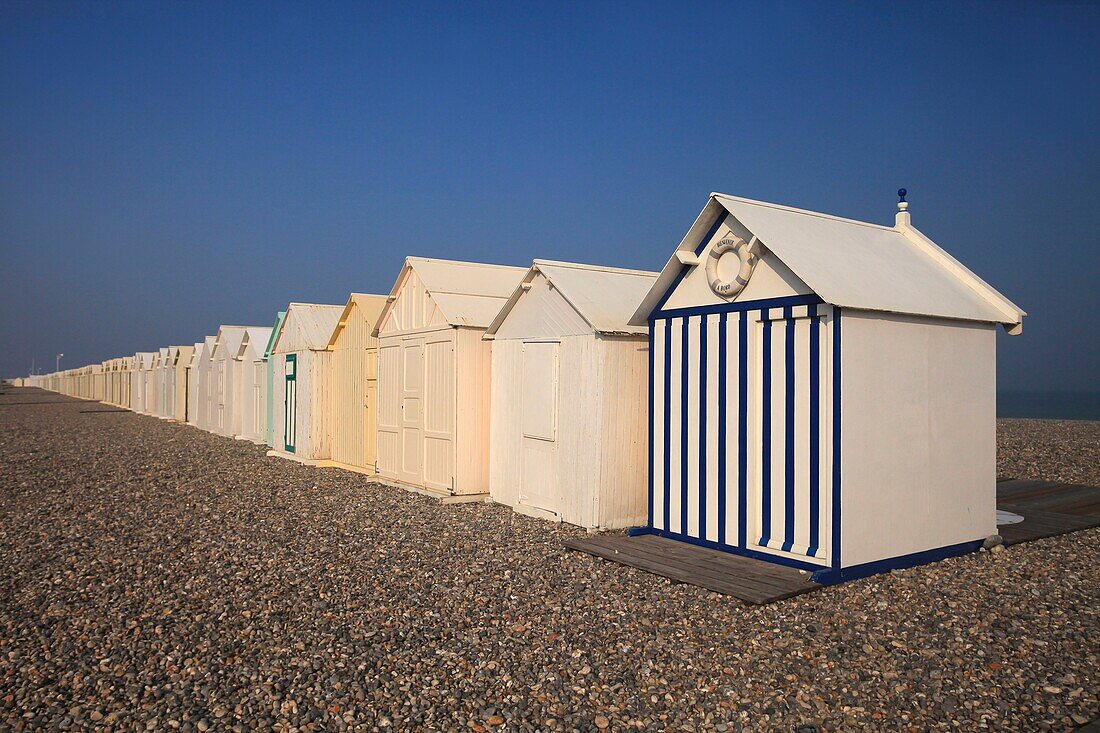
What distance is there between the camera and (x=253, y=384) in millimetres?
24266

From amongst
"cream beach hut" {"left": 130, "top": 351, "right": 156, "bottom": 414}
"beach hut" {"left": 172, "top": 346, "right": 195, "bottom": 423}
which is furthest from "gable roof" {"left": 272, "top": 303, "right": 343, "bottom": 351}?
"cream beach hut" {"left": 130, "top": 351, "right": 156, "bottom": 414}

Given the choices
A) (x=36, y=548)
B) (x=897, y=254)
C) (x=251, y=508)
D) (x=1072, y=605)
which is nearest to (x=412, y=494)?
(x=251, y=508)

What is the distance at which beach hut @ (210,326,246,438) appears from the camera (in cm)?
2611

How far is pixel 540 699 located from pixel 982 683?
274 centimetres

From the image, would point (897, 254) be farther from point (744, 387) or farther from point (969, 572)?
point (969, 572)

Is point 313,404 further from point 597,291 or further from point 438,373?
point 597,291

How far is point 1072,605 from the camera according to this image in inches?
261

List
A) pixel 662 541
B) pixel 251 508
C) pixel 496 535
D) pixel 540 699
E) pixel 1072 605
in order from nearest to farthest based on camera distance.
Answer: pixel 540 699
pixel 1072 605
pixel 662 541
pixel 496 535
pixel 251 508

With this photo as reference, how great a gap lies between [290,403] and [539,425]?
1098cm

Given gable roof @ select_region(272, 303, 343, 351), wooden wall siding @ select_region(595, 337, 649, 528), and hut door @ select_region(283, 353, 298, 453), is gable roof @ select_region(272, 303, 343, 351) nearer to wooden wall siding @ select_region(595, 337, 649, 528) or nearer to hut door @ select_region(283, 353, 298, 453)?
hut door @ select_region(283, 353, 298, 453)

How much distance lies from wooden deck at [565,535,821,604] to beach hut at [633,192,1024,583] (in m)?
0.19

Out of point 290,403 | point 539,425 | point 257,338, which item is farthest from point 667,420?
point 257,338

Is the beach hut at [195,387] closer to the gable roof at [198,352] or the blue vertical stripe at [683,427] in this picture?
the gable roof at [198,352]

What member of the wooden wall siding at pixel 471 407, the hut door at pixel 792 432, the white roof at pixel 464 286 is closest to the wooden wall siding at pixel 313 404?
the white roof at pixel 464 286
